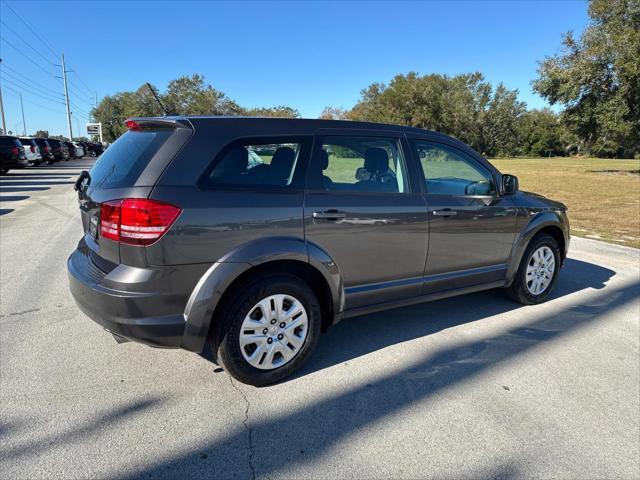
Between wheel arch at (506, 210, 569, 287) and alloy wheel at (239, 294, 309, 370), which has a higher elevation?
wheel arch at (506, 210, 569, 287)

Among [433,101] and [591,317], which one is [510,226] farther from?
[433,101]

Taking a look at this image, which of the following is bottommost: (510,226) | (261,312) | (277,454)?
(277,454)

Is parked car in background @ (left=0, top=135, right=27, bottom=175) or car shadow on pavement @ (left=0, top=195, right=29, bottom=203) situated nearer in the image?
car shadow on pavement @ (left=0, top=195, right=29, bottom=203)

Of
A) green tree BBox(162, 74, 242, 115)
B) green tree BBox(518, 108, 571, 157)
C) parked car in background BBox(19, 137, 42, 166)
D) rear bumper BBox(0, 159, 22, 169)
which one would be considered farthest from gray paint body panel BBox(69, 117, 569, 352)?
green tree BBox(518, 108, 571, 157)

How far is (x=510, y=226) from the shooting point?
169 inches

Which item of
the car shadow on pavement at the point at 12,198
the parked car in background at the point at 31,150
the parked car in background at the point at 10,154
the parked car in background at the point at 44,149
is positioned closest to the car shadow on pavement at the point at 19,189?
the car shadow on pavement at the point at 12,198

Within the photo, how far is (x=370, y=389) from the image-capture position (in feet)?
10.0

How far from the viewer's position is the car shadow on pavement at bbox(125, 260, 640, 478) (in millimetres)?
2357

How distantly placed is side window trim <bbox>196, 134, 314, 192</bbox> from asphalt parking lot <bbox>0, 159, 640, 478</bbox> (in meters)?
1.37

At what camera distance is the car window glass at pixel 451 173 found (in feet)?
12.9

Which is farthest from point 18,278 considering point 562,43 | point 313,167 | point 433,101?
point 433,101

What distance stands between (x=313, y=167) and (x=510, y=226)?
7.37 feet

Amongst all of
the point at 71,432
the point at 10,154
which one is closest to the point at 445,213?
the point at 71,432

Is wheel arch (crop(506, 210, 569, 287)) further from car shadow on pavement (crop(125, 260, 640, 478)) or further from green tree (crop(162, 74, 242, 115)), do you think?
green tree (crop(162, 74, 242, 115))
